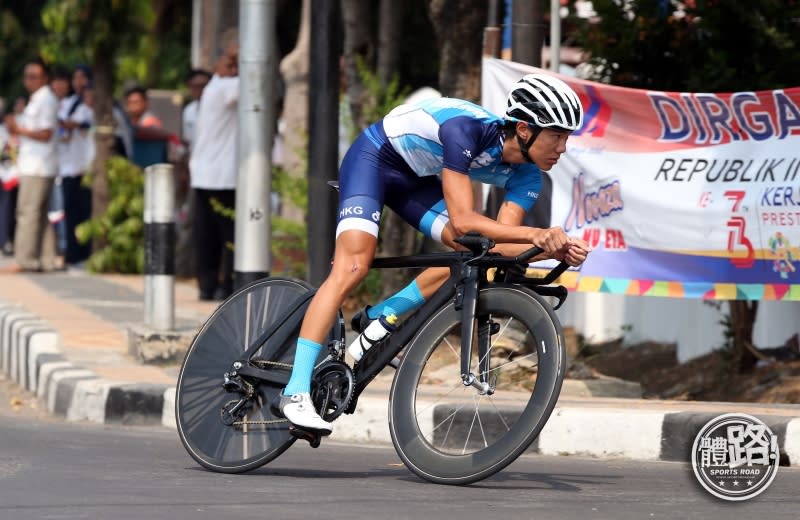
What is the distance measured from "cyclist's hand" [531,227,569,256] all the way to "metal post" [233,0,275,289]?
13.0 ft

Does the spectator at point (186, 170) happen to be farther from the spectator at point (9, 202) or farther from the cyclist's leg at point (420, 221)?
the cyclist's leg at point (420, 221)

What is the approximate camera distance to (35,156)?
51.2 feet

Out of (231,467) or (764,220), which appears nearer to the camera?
(231,467)

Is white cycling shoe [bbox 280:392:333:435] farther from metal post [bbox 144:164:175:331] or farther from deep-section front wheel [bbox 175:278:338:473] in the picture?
metal post [bbox 144:164:175:331]

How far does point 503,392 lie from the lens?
6.38 meters

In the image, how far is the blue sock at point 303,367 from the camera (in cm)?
613

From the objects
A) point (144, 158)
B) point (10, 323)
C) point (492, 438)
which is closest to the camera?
point (492, 438)

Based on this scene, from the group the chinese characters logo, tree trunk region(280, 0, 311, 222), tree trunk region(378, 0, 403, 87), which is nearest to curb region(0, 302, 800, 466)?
the chinese characters logo

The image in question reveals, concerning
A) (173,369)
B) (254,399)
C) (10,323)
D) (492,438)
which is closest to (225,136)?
(10,323)

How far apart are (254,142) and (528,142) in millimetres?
3808

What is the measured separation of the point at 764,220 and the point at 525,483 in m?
3.01

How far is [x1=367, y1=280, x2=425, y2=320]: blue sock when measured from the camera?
6.17 m

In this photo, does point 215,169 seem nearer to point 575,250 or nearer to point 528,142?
point 528,142

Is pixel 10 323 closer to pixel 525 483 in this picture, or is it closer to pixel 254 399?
pixel 254 399
